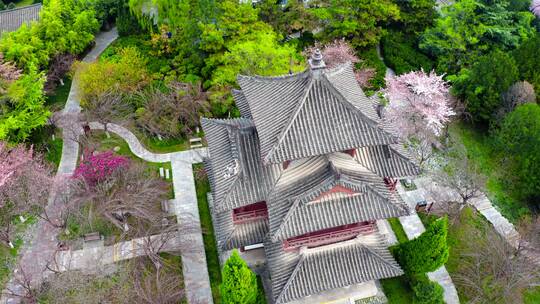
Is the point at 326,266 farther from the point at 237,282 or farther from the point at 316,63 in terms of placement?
the point at 316,63

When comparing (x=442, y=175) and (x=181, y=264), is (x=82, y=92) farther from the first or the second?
(x=442, y=175)

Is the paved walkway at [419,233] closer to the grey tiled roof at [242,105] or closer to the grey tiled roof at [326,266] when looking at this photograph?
the grey tiled roof at [326,266]

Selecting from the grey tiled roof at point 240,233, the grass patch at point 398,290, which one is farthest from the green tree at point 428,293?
the grey tiled roof at point 240,233

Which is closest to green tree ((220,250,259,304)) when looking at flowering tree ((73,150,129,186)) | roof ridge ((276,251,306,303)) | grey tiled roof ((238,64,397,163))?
roof ridge ((276,251,306,303))

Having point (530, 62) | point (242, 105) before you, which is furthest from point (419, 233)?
point (530, 62)

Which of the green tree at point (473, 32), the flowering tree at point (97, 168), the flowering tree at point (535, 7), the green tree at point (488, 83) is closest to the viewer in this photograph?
the flowering tree at point (97, 168)

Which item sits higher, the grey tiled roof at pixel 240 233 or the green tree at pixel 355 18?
the green tree at pixel 355 18
